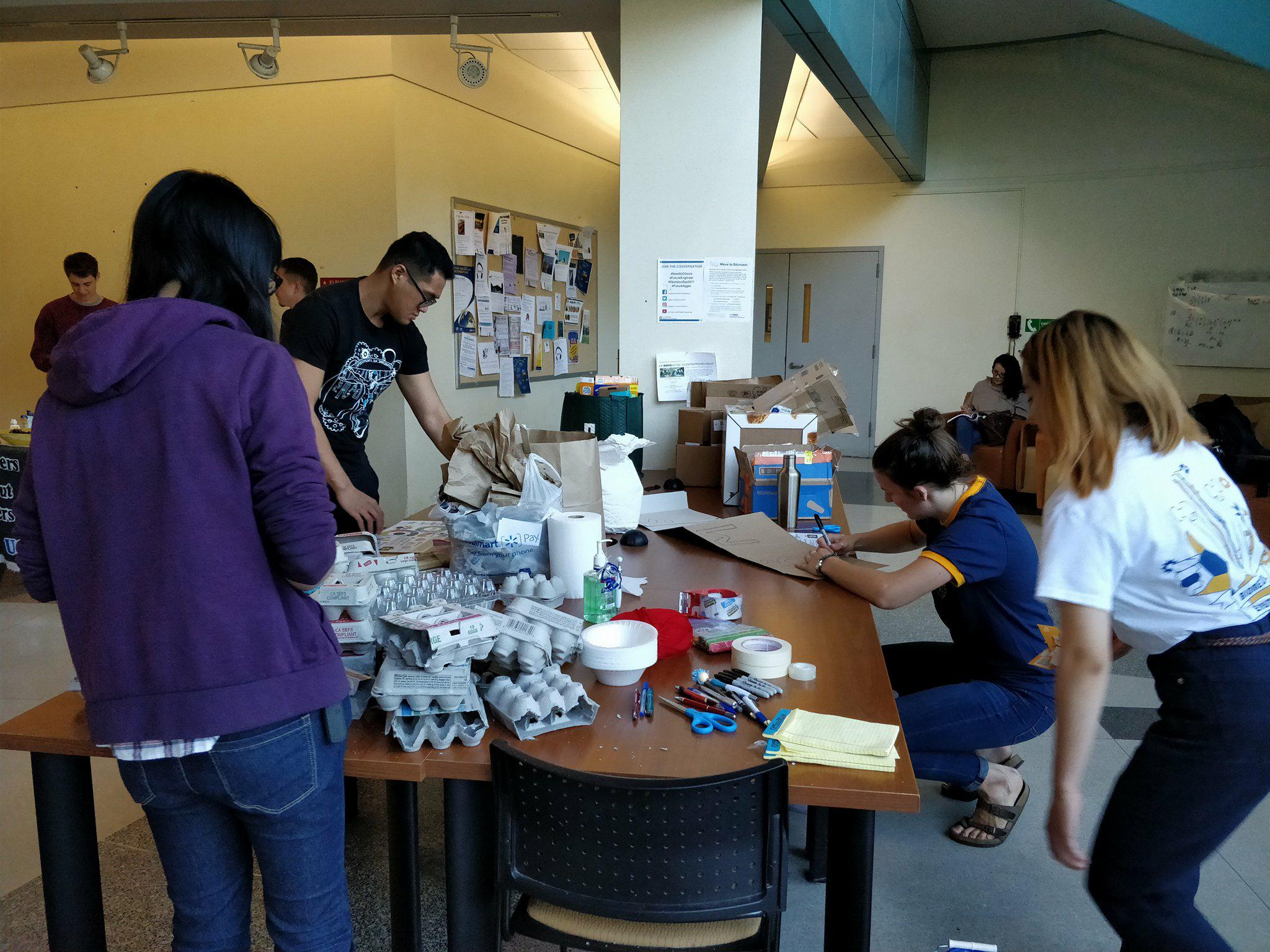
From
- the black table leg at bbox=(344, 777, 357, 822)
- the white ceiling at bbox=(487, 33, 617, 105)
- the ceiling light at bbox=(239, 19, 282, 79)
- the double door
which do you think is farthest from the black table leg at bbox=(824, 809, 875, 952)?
the double door

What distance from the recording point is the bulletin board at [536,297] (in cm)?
570

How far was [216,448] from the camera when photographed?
1.07m

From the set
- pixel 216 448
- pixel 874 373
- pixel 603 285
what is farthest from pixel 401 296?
pixel 874 373

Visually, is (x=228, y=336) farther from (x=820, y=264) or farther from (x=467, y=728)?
(x=820, y=264)

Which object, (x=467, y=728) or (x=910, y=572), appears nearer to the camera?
(x=467, y=728)

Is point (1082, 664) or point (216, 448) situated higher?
point (216, 448)

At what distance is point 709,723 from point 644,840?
23 centimetres

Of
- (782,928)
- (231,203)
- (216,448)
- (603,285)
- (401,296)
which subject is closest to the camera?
(216,448)

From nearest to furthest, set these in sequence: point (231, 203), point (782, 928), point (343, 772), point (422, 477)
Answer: point (231, 203)
point (343, 772)
point (782, 928)
point (422, 477)

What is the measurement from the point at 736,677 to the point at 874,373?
7.48m

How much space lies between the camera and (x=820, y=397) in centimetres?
331

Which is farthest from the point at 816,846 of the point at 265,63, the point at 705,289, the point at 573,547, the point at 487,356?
the point at 265,63

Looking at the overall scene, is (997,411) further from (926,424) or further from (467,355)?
(926,424)

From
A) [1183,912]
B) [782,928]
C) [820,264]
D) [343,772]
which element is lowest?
[782,928]
